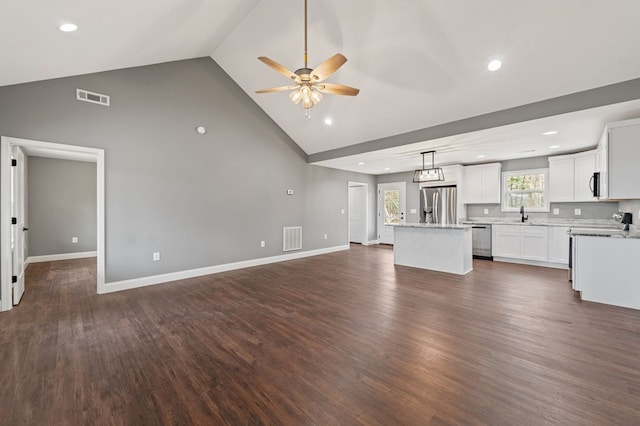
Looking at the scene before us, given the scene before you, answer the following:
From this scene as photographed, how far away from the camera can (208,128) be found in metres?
5.05

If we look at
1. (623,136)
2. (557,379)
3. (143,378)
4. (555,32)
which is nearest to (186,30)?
(143,378)

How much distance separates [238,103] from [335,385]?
534 cm

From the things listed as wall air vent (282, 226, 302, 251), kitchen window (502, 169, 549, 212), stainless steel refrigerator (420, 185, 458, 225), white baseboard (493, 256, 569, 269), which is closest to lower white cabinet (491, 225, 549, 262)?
white baseboard (493, 256, 569, 269)

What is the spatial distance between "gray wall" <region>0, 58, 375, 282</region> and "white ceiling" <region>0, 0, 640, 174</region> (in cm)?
31

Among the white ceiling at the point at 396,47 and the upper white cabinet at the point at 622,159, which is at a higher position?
the white ceiling at the point at 396,47

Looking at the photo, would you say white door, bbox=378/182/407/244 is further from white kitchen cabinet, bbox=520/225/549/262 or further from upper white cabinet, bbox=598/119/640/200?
upper white cabinet, bbox=598/119/640/200

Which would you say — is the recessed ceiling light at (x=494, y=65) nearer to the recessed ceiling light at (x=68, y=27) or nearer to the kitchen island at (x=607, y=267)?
the kitchen island at (x=607, y=267)

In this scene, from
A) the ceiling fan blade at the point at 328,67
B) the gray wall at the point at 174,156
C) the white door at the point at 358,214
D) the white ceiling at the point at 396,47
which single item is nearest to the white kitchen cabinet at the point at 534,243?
the white ceiling at the point at 396,47

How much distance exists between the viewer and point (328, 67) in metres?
2.60

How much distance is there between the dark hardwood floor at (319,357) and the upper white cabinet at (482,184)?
123 inches

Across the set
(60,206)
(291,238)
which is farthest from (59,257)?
(291,238)

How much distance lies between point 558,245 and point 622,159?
100 inches

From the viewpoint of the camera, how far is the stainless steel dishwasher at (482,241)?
→ 6398 millimetres

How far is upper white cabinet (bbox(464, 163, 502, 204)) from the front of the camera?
21.4ft
